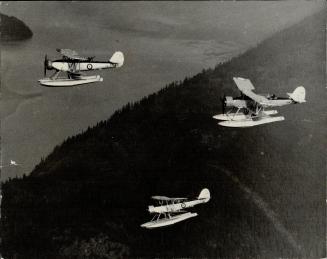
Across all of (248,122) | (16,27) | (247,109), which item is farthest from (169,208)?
(16,27)

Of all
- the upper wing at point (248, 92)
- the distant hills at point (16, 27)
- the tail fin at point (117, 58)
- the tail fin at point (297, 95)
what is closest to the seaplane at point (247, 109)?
the upper wing at point (248, 92)

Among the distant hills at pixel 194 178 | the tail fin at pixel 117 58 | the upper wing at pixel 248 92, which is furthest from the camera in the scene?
the distant hills at pixel 194 178

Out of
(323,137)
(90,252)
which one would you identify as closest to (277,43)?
(323,137)

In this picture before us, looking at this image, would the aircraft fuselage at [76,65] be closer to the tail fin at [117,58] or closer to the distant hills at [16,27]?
the tail fin at [117,58]

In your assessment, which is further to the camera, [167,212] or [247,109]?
[167,212]

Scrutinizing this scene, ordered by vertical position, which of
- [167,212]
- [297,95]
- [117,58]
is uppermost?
[117,58]

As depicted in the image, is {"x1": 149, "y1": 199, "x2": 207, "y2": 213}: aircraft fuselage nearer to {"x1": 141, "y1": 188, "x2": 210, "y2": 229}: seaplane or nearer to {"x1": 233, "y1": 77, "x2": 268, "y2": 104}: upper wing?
{"x1": 141, "y1": 188, "x2": 210, "y2": 229}: seaplane

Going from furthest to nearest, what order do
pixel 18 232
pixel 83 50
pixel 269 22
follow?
1. pixel 18 232
2. pixel 269 22
3. pixel 83 50

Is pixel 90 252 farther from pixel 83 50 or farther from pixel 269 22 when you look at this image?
pixel 269 22

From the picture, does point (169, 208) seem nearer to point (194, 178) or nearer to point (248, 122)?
point (248, 122)
